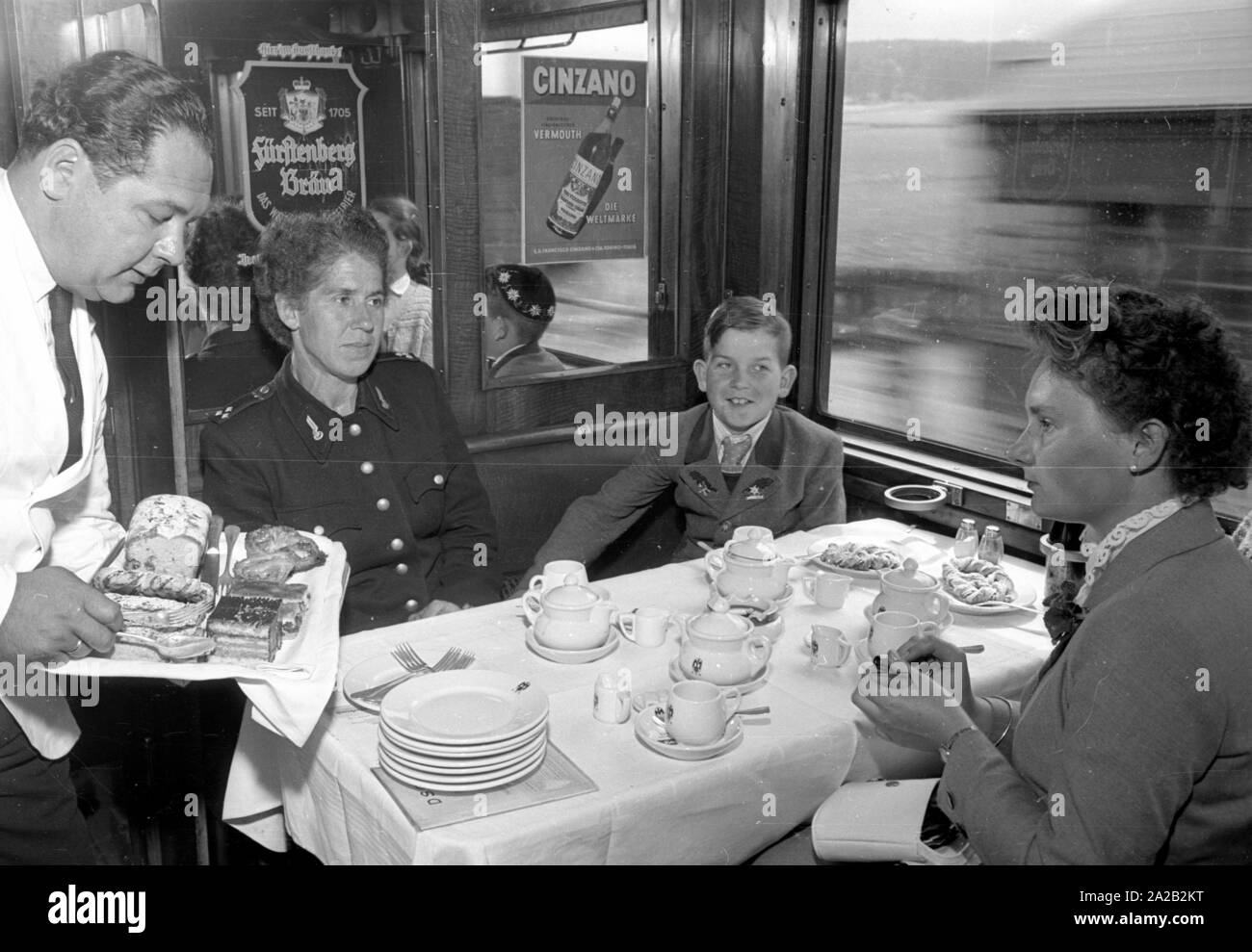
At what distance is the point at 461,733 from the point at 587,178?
5.69 feet

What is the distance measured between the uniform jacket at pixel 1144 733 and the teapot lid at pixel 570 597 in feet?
1.85

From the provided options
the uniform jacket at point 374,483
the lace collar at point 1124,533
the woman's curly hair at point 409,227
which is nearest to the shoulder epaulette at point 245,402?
the uniform jacket at point 374,483

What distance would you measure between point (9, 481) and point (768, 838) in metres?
1.00

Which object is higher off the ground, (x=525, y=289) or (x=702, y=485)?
(x=525, y=289)

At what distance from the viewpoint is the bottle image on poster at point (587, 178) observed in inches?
101

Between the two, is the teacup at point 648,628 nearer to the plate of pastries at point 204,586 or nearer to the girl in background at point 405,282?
the plate of pastries at point 204,586

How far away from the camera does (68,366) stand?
52.1 inches

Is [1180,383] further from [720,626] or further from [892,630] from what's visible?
[720,626]

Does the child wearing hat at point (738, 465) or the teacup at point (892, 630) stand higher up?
the child wearing hat at point (738, 465)

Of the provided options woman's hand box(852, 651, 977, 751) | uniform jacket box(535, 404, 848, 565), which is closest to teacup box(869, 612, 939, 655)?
woman's hand box(852, 651, 977, 751)

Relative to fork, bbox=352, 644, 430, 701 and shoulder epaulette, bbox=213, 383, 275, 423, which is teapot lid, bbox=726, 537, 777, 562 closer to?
fork, bbox=352, 644, 430, 701

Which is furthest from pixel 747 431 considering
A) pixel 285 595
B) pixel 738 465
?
pixel 285 595

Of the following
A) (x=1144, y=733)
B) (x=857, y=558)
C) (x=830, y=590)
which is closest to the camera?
(x=1144, y=733)

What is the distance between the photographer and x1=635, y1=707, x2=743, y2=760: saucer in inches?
48.9
